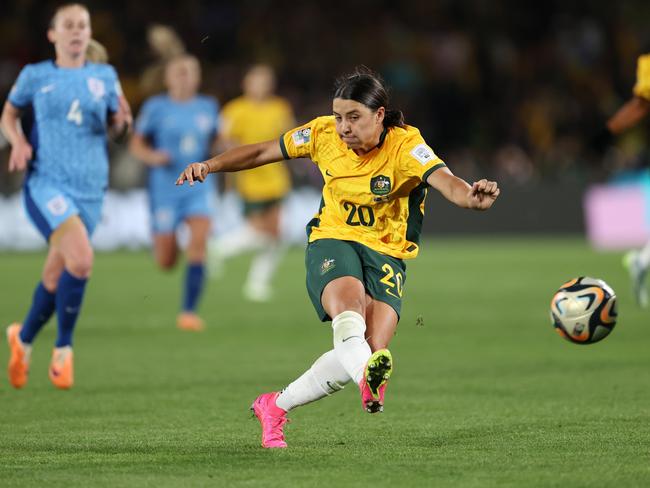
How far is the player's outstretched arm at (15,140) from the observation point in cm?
819

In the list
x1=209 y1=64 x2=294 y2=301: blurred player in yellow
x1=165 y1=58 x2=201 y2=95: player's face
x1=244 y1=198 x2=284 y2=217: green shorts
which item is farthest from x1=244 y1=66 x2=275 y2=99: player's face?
x1=165 y1=58 x2=201 y2=95: player's face

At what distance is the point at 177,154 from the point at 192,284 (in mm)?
1341

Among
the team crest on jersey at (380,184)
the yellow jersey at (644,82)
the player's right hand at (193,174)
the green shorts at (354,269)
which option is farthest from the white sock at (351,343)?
the yellow jersey at (644,82)

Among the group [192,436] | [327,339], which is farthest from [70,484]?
[327,339]

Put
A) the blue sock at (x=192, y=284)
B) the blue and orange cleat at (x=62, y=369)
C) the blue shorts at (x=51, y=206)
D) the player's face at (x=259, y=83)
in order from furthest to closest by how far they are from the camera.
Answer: the player's face at (x=259, y=83), the blue sock at (x=192, y=284), the blue shorts at (x=51, y=206), the blue and orange cleat at (x=62, y=369)

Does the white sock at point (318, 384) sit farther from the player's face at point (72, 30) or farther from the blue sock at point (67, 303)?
the player's face at point (72, 30)

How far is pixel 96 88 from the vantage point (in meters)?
8.66

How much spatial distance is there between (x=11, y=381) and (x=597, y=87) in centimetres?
1932

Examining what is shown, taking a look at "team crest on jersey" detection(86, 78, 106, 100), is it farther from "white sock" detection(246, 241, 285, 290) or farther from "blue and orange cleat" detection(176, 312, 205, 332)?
"white sock" detection(246, 241, 285, 290)

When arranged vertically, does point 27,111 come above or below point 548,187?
below

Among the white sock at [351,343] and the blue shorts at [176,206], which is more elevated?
the blue shorts at [176,206]

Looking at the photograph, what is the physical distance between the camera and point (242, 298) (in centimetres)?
1544

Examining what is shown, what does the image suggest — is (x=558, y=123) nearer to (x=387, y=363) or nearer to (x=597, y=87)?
(x=597, y=87)

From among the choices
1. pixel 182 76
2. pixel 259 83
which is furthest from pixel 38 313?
pixel 259 83
